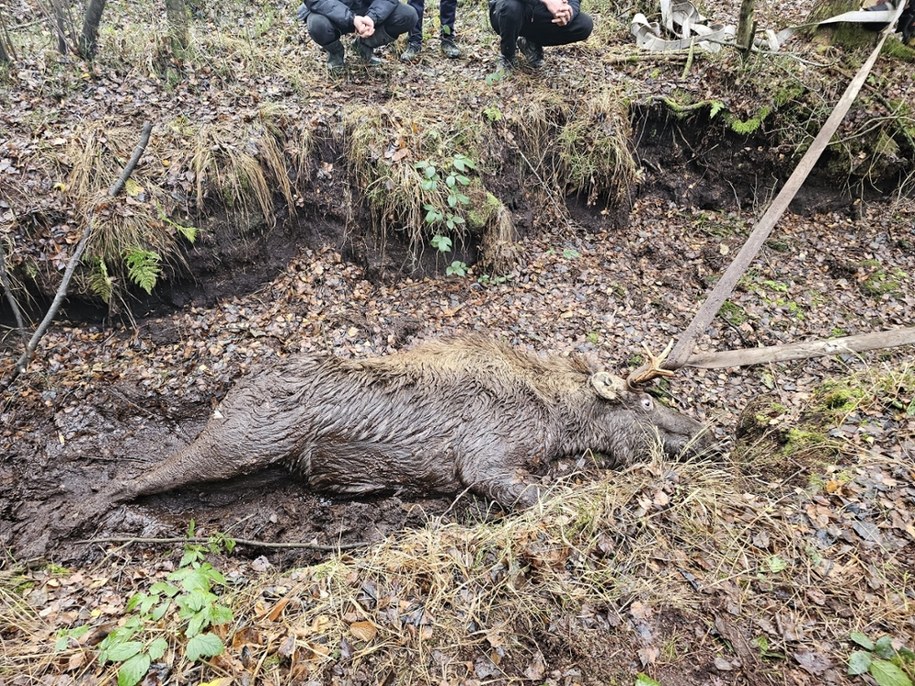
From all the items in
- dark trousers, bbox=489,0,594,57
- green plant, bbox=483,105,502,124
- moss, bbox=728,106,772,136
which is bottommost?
moss, bbox=728,106,772,136

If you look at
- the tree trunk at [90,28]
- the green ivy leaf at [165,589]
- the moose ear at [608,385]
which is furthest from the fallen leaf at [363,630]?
the tree trunk at [90,28]

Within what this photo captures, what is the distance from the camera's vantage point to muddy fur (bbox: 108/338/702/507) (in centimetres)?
398

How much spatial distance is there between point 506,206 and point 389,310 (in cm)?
200

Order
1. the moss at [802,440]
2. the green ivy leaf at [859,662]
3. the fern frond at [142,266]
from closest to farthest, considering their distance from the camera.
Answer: the green ivy leaf at [859,662], the moss at [802,440], the fern frond at [142,266]

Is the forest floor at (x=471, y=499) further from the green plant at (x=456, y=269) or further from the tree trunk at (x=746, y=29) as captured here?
the tree trunk at (x=746, y=29)

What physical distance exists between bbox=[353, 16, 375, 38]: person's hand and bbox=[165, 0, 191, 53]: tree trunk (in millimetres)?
2189

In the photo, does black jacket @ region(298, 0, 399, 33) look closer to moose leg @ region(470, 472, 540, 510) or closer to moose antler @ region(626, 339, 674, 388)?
moose antler @ region(626, 339, 674, 388)

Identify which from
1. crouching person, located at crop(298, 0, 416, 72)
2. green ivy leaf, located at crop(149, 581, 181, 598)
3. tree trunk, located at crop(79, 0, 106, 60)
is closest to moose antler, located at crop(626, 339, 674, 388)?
green ivy leaf, located at crop(149, 581, 181, 598)

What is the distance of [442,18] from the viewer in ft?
22.5

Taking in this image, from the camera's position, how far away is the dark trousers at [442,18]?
6602 millimetres

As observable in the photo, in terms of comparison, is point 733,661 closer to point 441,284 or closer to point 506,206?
point 441,284

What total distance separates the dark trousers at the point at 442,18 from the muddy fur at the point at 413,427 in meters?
4.99

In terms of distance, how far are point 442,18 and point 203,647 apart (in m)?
7.66

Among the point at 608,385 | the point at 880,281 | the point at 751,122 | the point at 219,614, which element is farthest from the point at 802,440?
the point at 751,122
